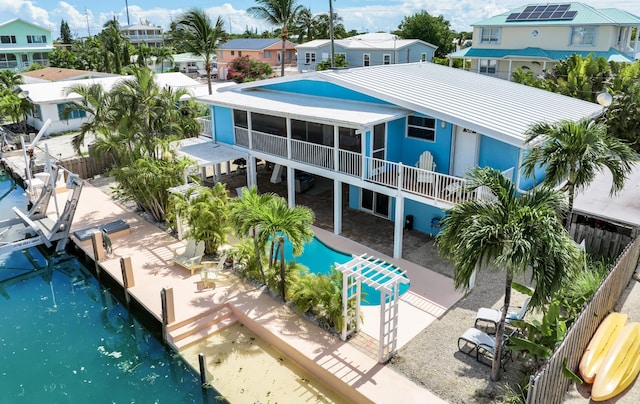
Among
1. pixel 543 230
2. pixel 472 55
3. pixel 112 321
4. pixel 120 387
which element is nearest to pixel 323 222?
pixel 112 321

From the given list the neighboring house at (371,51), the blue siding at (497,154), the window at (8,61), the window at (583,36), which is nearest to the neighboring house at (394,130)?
the blue siding at (497,154)

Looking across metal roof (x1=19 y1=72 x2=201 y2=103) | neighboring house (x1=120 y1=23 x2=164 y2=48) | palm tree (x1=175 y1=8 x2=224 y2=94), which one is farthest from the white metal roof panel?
neighboring house (x1=120 y1=23 x2=164 y2=48)

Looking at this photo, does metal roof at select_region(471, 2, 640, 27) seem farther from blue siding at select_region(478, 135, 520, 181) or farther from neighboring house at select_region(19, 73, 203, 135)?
blue siding at select_region(478, 135, 520, 181)

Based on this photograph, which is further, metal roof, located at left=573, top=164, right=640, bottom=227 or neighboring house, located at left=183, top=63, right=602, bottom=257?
neighboring house, located at left=183, top=63, right=602, bottom=257

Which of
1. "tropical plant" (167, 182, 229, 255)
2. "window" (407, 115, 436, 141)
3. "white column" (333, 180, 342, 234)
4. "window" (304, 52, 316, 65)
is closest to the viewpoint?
"tropical plant" (167, 182, 229, 255)

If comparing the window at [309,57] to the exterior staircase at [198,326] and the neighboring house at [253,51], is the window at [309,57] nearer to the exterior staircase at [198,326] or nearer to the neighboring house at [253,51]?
the neighboring house at [253,51]

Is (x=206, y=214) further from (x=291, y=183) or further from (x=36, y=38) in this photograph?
(x=36, y=38)
